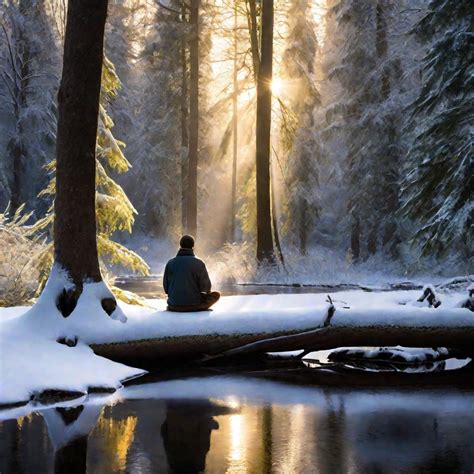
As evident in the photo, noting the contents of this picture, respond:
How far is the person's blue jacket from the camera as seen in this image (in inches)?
382

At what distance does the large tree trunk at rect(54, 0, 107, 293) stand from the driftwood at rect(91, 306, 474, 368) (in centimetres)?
146

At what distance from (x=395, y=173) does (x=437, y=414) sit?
24.3 metres

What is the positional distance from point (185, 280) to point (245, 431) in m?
3.82

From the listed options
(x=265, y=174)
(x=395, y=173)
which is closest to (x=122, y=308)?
(x=265, y=174)

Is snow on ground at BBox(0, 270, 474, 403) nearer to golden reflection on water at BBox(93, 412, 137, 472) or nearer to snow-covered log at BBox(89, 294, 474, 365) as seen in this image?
snow-covered log at BBox(89, 294, 474, 365)

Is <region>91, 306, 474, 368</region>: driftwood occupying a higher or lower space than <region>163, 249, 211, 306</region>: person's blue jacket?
lower

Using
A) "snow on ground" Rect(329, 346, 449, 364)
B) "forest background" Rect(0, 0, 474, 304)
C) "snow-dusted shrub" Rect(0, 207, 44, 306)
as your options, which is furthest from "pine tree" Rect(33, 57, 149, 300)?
"snow on ground" Rect(329, 346, 449, 364)

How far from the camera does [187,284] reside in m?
9.73

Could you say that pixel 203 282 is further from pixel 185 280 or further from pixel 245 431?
pixel 245 431

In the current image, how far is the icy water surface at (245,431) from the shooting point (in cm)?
527

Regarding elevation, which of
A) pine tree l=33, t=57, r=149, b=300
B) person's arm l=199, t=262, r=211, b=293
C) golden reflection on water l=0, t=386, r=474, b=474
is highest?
pine tree l=33, t=57, r=149, b=300

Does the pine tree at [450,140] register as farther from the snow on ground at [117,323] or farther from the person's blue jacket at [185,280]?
the person's blue jacket at [185,280]

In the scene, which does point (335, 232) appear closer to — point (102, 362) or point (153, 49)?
point (153, 49)

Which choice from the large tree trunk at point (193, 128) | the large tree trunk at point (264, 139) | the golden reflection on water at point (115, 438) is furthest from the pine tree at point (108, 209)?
the large tree trunk at point (193, 128)
